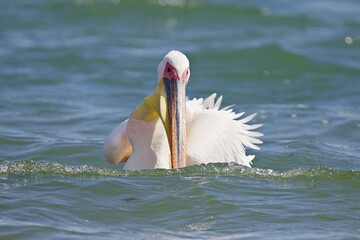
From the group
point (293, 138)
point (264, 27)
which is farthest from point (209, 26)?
point (293, 138)

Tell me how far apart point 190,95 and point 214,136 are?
478 centimetres

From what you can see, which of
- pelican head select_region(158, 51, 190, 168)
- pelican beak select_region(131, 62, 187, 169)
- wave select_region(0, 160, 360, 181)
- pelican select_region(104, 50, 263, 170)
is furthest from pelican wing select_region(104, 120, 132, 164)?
pelican head select_region(158, 51, 190, 168)

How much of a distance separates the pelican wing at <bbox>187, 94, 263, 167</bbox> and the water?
0.15m

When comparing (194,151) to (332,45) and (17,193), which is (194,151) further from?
(332,45)

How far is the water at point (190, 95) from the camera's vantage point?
6.53 metres

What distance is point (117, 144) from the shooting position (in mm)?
7691

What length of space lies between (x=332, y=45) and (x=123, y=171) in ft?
29.2

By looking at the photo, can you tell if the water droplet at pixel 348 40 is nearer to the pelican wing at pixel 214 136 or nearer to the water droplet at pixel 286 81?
the water droplet at pixel 286 81

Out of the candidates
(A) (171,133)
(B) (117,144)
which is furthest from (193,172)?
(B) (117,144)

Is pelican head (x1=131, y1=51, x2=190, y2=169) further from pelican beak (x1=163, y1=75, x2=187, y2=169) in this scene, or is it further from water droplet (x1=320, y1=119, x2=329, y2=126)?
water droplet (x1=320, y1=119, x2=329, y2=126)

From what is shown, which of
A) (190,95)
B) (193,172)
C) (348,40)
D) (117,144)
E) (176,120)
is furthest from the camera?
(348,40)

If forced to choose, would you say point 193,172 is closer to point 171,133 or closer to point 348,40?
point 171,133

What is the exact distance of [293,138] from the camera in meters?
9.94

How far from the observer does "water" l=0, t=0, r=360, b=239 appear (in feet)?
21.4
